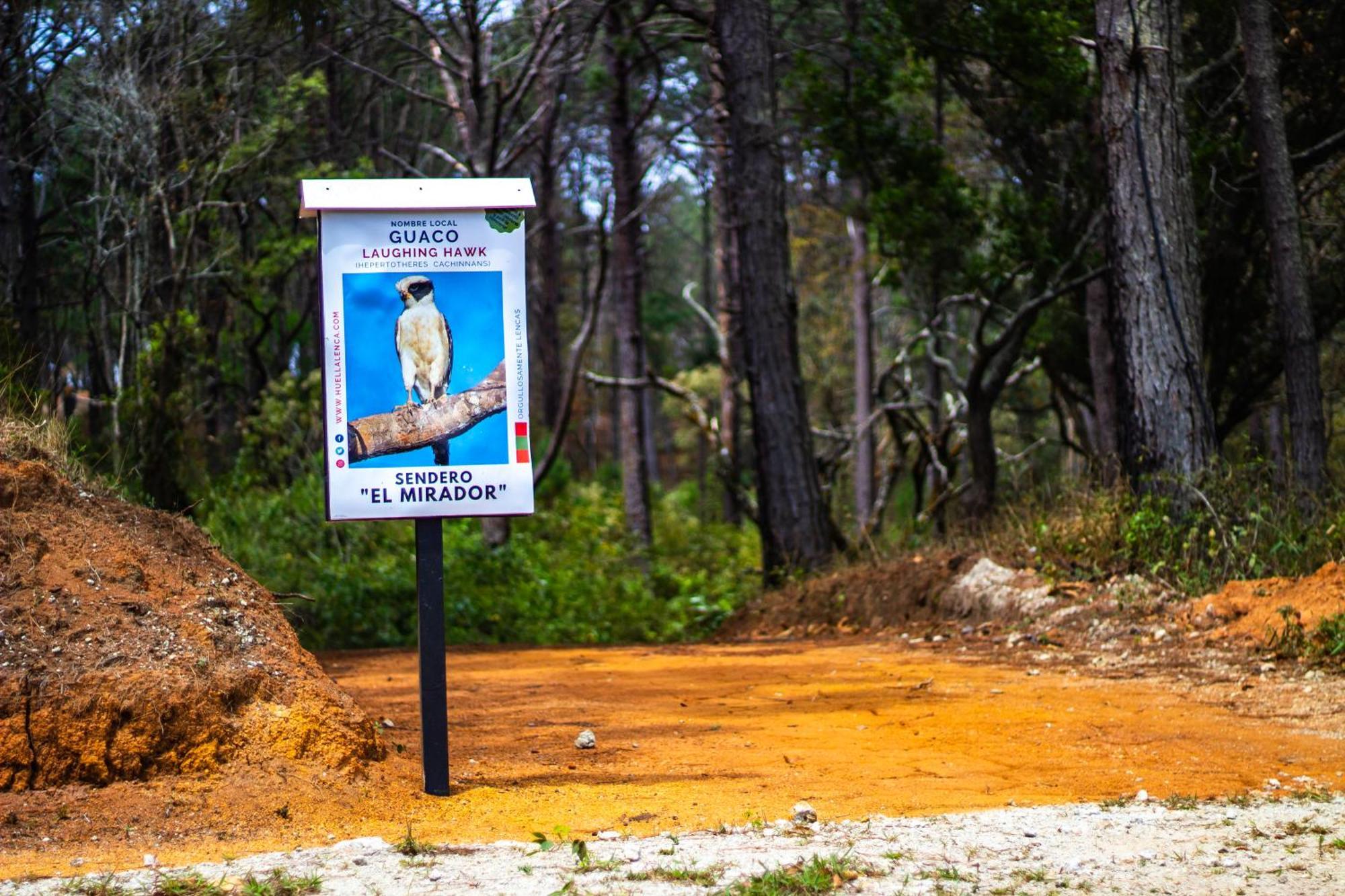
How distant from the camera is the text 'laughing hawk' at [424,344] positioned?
17.4 feet

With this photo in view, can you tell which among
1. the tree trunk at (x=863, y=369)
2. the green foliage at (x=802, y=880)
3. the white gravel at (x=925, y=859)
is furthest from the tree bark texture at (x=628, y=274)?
the green foliage at (x=802, y=880)

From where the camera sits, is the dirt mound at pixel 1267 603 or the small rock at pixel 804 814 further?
the dirt mound at pixel 1267 603

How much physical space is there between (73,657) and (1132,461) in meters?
9.01

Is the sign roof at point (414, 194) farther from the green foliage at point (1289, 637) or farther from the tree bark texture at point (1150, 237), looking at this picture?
the tree bark texture at point (1150, 237)

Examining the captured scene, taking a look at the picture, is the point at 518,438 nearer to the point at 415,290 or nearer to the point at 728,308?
the point at 415,290

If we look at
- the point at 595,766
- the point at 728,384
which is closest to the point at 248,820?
the point at 595,766

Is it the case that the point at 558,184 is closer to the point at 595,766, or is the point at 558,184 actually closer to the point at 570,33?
the point at 570,33

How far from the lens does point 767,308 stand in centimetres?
1545

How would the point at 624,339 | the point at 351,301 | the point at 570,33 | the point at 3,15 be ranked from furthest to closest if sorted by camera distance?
Answer: the point at 624,339, the point at 570,33, the point at 3,15, the point at 351,301

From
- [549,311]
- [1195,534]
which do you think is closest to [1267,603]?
[1195,534]

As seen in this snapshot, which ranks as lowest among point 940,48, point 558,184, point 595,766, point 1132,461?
point 595,766

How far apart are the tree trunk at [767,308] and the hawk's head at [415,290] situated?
10.3 metres

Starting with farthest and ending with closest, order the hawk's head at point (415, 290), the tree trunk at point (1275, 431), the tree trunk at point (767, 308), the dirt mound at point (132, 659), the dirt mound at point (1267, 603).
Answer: the tree trunk at point (1275, 431) < the tree trunk at point (767, 308) < the dirt mound at point (1267, 603) < the hawk's head at point (415, 290) < the dirt mound at point (132, 659)

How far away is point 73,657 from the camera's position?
5121 millimetres
